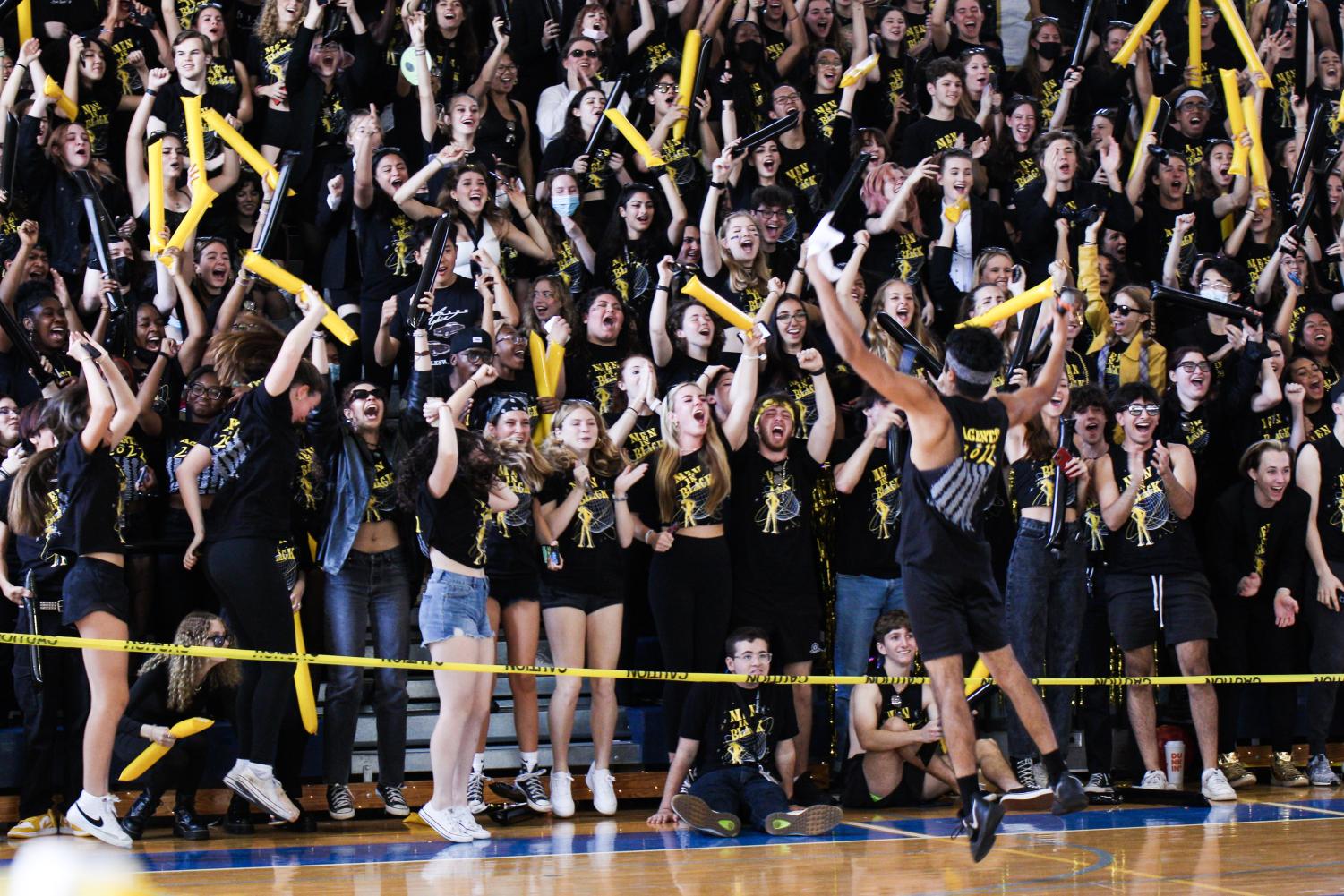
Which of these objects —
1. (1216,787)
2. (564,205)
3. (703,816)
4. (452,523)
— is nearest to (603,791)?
(703,816)

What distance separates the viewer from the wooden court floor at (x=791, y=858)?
6867 millimetres

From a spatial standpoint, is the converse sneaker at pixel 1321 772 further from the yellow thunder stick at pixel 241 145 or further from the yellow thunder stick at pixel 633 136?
the yellow thunder stick at pixel 241 145

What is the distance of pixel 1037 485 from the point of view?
969cm

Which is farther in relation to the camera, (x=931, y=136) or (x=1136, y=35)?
(x=1136, y=35)

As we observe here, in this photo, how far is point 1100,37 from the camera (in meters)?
14.4

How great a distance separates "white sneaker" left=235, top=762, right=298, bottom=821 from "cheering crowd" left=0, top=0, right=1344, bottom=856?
0.7 inches

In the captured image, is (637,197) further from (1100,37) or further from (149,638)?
(1100,37)

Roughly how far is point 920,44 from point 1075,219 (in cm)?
271

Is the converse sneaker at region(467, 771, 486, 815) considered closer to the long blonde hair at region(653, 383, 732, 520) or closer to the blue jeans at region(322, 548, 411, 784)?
the blue jeans at region(322, 548, 411, 784)

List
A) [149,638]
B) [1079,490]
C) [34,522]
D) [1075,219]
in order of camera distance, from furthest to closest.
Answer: [1075,219], [1079,490], [149,638], [34,522]

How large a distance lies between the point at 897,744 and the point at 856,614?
0.86 meters

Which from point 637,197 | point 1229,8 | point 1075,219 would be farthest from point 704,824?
point 1229,8

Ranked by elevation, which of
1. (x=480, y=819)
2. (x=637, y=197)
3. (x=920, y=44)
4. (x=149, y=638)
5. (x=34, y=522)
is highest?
(x=920, y=44)

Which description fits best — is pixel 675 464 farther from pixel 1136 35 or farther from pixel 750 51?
pixel 1136 35
